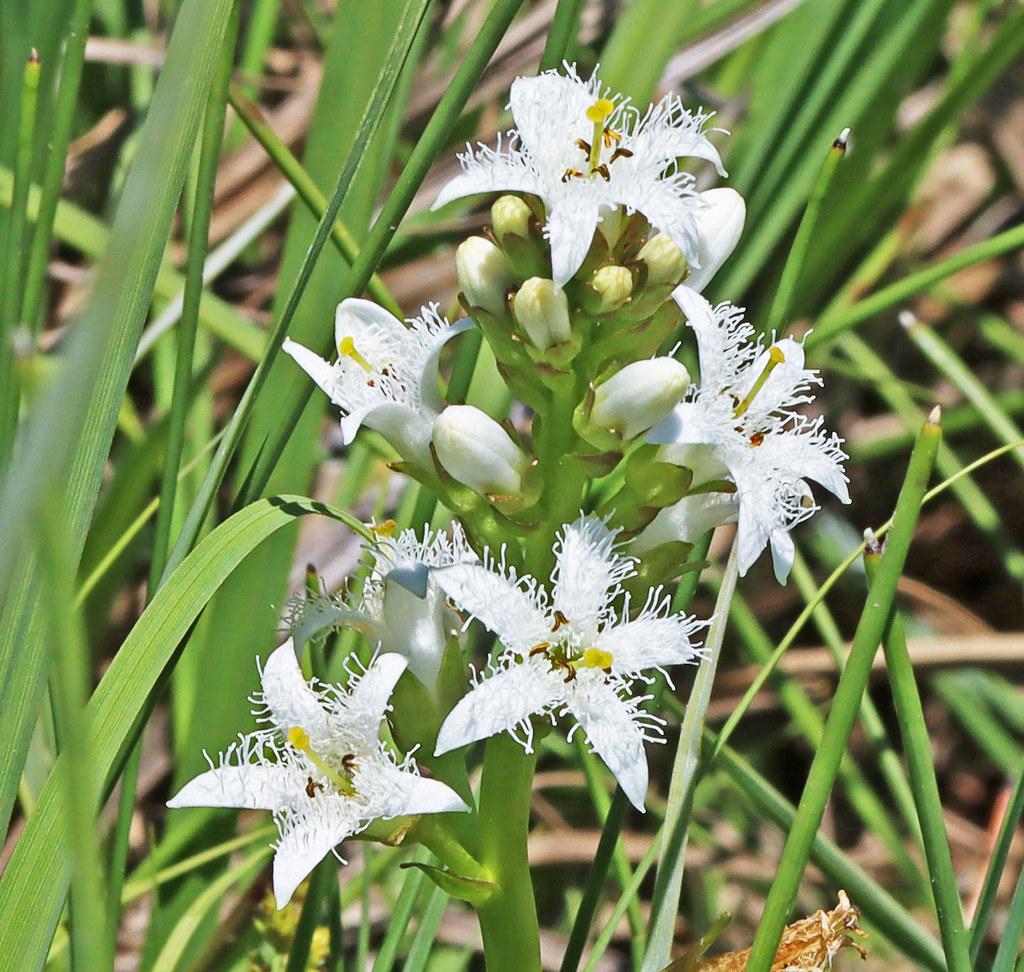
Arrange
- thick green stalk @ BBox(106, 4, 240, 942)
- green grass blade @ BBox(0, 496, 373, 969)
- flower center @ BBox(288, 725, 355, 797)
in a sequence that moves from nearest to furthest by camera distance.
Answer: green grass blade @ BBox(0, 496, 373, 969)
flower center @ BBox(288, 725, 355, 797)
thick green stalk @ BBox(106, 4, 240, 942)

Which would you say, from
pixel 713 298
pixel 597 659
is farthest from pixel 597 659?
pixel 713 298

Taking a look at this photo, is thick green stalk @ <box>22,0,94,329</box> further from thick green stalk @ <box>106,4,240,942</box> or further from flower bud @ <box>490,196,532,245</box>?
flower bud @ <box>490,196,532,245</box>

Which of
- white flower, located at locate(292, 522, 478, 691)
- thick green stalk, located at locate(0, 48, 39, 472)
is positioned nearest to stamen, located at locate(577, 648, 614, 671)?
white flower, located at locate(292, 522, 478, 691)

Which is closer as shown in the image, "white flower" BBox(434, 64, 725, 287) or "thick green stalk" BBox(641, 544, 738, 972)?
"white flower" BBox(434, 64, 725, 287)

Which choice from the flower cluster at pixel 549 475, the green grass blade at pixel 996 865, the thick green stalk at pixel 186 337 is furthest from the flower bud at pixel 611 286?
the green grass blade at pixel 996 865

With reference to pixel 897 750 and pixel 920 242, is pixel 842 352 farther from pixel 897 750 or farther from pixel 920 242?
pixel 897 750

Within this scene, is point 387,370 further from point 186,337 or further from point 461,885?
point 461,885
